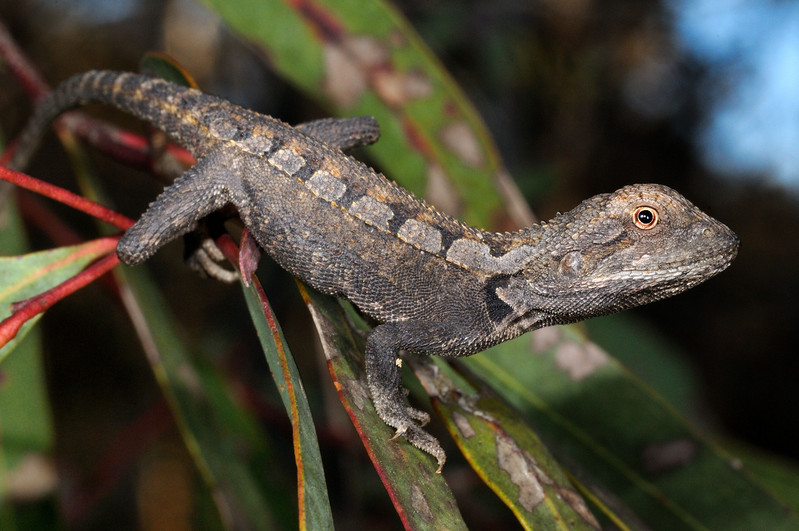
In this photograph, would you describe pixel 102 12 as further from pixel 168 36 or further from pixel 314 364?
pixel 314 364

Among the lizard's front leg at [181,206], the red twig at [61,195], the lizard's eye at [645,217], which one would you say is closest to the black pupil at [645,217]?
the lizard's eye at [645,217]

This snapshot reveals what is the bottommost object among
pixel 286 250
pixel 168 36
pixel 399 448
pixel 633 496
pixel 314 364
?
pixel 633 496

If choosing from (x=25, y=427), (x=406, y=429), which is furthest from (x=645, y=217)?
(x=25, y=427)

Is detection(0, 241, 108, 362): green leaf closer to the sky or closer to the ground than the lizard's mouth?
closer to the sky

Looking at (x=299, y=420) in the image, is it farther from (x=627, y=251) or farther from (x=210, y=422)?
(x=210, y=422)

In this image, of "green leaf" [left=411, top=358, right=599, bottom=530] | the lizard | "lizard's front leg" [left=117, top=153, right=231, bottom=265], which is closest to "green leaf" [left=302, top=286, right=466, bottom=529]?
"green leaf" [left=411, top=358, right=599, bottom=530]

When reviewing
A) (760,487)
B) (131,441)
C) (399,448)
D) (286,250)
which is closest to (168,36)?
(131,441)

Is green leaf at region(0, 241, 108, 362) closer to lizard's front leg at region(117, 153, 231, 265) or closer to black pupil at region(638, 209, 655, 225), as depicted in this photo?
lizard's front leg at region(117, 153, 231, 265)
